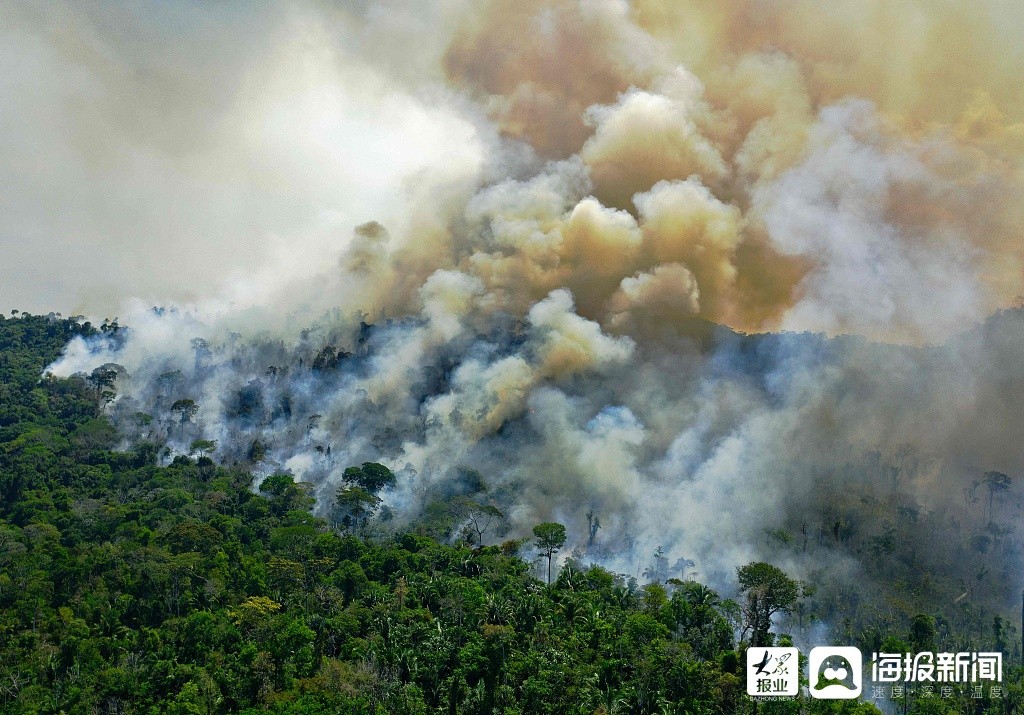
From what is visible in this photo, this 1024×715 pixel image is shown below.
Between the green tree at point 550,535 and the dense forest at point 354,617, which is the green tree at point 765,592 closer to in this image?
the dense forest at point 354,617

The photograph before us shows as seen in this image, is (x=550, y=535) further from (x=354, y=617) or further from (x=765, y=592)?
(x=354, y=617)

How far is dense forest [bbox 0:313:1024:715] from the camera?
6088cm

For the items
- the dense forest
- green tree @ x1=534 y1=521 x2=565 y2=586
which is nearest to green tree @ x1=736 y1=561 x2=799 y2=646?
the dense forest

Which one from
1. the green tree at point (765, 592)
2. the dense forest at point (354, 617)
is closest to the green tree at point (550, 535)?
the dense forest at point (354, 617)

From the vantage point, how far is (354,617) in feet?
233

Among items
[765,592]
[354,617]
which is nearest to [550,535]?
[765,592]

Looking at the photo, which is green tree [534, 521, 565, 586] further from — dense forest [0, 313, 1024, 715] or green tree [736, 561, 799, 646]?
green tree [736, 561, 799, 646]

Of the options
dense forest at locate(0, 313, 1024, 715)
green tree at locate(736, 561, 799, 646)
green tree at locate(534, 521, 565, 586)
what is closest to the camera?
dense forest at locate(0, 313, 1024, 715)

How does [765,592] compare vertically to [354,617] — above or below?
above

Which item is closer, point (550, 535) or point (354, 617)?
point (354, 617)

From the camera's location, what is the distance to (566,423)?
11944 cm

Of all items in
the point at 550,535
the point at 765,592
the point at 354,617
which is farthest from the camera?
the point at 550,535

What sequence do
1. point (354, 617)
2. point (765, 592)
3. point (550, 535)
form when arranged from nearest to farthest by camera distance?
1. point (354, 617)
2. point (765, 592)
3. point (550, 535)

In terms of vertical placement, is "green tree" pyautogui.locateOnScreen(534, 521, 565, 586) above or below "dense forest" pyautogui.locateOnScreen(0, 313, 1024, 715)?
above
